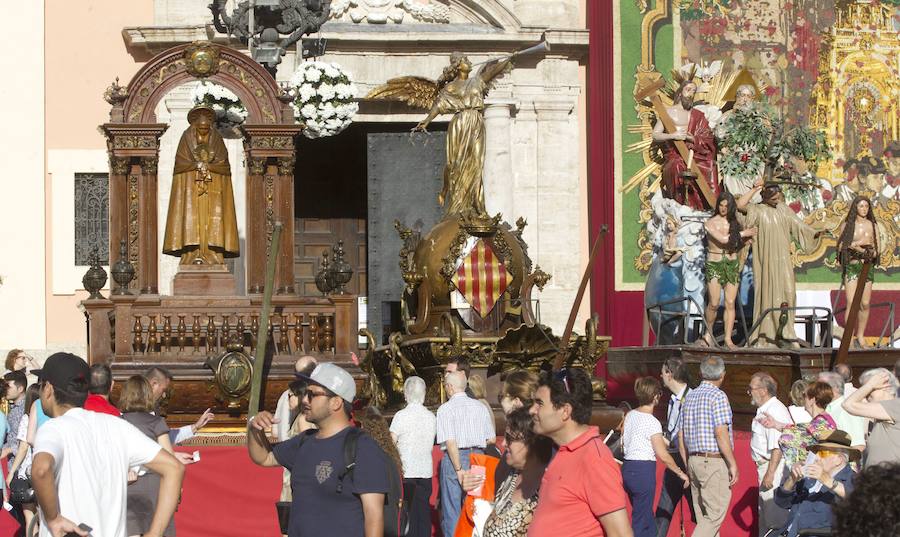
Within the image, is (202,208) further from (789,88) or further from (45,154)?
(789,88)

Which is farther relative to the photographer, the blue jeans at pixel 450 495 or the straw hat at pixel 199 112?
the straw hat at pixel 199 112

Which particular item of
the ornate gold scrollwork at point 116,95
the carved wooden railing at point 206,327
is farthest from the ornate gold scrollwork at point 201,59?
the carved wooden railing at point 206,327

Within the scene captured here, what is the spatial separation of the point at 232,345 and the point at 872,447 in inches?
255

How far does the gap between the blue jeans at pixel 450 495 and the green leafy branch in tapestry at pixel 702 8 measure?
13.1 meters

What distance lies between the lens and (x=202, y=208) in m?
15.3

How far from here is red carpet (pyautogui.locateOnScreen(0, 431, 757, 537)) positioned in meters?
11.6

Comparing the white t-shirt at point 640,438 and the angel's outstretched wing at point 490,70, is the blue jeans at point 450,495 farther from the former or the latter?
the angel's outstretched wing at point 490,70

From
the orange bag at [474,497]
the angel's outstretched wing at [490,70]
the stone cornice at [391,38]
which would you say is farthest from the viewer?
the stone cornice at [391,38]

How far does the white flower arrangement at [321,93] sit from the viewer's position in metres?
15.9

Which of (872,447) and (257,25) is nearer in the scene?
(872,447)

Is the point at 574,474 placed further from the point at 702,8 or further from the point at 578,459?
the point at 702,8

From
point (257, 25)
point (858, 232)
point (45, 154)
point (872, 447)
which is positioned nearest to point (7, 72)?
point (45, 154)

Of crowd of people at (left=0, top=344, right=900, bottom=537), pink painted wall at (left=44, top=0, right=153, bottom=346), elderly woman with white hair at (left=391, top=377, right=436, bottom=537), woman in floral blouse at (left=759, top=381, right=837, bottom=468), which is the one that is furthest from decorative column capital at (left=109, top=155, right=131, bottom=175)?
woman in floral blouse at (left=759, top=381, right=837, bottom=468)

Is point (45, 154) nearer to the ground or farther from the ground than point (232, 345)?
farther from the ground
